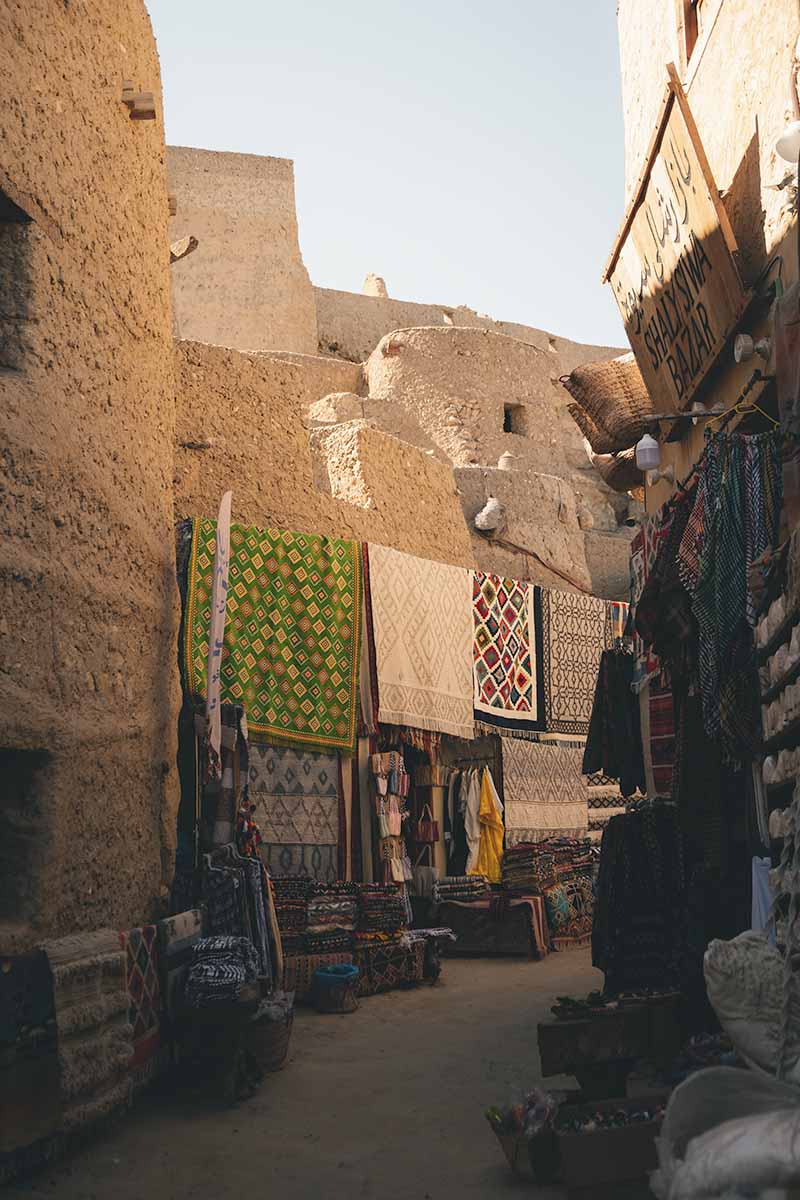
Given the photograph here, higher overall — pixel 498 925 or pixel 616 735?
pixel 616 735

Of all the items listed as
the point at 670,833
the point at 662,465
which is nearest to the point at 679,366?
the point at 662,465

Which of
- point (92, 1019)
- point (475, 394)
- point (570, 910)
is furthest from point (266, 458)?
point (475, 394)

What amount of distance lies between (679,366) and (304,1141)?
4.35m

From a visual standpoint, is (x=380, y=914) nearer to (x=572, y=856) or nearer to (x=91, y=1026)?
(x=572, y=856)

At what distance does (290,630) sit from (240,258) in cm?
2174

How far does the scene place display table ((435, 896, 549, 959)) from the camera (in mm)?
9242

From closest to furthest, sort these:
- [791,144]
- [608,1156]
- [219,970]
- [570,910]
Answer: [608,1156] → [791,144] → [219,970] → [570,910]

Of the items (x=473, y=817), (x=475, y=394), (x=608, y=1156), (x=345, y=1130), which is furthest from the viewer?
(x=475, y=394)

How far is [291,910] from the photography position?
743cm

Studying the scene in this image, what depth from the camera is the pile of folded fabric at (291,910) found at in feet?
24.2

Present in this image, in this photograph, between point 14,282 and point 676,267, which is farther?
point 676,267

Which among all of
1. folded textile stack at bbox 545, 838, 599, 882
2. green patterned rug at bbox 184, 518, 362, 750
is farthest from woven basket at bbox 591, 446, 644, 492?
folded textile stack at bbox 545, 838, 599, 882

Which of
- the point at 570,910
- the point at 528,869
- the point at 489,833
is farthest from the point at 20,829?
the point at 570,910

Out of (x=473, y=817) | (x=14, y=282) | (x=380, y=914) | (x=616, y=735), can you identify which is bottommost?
(x=380, y=914)
